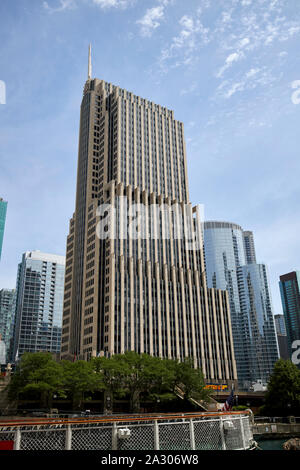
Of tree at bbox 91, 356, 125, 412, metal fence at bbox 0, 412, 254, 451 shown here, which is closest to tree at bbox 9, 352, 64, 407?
tree at bbox 91, 356, 125, 412

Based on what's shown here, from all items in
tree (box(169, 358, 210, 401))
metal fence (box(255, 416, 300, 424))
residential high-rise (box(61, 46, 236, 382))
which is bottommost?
metal fence (box(255, 416, 300, 424))

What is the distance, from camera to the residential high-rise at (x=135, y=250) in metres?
126

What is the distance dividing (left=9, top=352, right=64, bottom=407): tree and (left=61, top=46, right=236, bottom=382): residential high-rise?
134 ft

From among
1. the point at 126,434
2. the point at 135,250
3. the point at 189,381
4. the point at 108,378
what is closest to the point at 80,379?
the point at 108,378

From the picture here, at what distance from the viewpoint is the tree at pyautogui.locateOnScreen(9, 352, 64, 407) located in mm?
70438

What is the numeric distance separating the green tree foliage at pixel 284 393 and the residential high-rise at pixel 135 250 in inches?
1620

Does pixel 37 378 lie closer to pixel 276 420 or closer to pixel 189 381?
pixel 189 381

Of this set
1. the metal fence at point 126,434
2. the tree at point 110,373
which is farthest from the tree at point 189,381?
the metal fence at point 126,434

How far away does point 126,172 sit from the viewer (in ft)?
492

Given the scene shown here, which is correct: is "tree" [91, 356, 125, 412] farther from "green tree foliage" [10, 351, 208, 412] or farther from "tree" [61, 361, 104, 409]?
"tree" [61, 361, 104, 409]

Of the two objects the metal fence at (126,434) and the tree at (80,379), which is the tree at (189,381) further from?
the metal fence at (126,434)

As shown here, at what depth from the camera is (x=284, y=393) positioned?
267 ft

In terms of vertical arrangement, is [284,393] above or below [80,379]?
below

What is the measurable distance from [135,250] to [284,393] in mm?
69794
